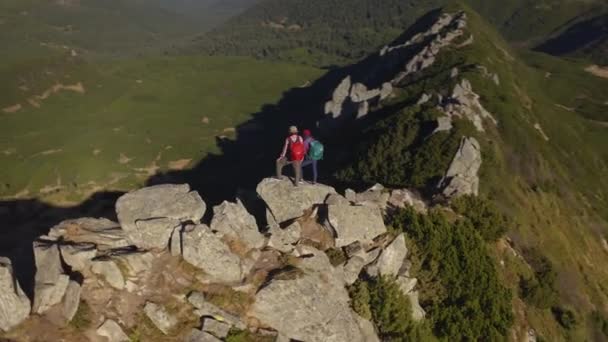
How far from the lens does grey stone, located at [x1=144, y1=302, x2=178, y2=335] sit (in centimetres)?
2725

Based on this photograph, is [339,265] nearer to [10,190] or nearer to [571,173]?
[571,173]

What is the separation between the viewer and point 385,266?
33.5 meters

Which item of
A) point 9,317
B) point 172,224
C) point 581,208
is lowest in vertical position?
point 581,208

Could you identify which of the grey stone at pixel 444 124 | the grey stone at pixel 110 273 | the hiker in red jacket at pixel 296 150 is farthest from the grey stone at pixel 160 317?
the grey stone at pixel 444 124

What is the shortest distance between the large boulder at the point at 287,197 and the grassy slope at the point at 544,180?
19.3m

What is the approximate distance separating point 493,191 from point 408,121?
2613 centimetres

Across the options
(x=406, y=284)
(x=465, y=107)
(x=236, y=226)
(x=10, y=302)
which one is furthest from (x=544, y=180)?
(x=10, y=302)

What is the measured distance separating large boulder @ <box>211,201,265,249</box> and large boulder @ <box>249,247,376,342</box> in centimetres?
334

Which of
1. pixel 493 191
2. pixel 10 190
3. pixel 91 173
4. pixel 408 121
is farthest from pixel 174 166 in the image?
pixel 493 191

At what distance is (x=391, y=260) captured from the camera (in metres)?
34.0

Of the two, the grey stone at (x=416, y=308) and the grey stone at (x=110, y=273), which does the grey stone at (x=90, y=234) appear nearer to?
the grey stone at (x=110, y=273)

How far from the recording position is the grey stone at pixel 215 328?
89.2 feet

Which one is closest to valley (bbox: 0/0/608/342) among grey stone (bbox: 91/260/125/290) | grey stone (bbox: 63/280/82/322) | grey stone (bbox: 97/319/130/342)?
grey stone (bbox: 91/260/125/290)

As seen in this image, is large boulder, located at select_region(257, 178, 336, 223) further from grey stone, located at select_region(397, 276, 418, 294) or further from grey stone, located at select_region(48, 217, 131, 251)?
grey stone, located at select_region(48, 217, 131, 251)
